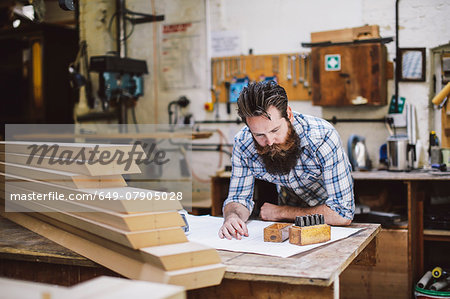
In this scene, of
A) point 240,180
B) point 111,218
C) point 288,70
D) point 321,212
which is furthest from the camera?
point 288,70

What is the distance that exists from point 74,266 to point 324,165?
1.25m

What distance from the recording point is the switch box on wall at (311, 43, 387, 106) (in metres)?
4.03

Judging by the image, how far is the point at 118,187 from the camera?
1574 mm

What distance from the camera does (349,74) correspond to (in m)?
4.10

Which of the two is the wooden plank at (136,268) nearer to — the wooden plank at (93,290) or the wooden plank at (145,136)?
the wooden plank at (93,290)

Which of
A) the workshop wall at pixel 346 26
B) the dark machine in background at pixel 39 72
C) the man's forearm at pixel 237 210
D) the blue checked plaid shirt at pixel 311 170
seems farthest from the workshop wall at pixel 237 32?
the man's forearm at pixel 237 210

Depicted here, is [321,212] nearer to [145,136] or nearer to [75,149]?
[75,149]

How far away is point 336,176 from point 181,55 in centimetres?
328

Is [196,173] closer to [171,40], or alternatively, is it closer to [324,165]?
[171,40]

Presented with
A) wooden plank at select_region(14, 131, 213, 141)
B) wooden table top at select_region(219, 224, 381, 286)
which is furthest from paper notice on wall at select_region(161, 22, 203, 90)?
wooden table top at select_region(219, 224, 381, 286)

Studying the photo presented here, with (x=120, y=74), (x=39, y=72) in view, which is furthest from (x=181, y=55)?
(x=39, y=72)

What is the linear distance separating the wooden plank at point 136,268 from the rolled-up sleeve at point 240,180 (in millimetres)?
920

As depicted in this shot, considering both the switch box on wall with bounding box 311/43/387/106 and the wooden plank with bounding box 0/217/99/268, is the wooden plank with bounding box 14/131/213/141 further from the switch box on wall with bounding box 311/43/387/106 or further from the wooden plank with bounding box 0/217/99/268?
the wooden plank with bounding box 0/217/99/268

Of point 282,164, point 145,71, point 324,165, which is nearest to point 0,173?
point 282,164
